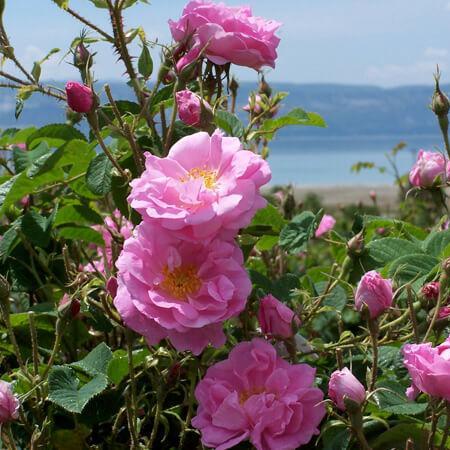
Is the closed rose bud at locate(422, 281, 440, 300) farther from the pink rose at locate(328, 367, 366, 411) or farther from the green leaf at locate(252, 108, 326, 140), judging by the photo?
the green leaf at locate(252, 108, 326, 140)

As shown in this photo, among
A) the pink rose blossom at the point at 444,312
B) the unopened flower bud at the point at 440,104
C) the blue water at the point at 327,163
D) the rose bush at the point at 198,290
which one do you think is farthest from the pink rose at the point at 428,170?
the blue water at the point at 327,163

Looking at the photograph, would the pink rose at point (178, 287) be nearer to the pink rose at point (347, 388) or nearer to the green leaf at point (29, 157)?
the pink rose at point (347, 388)

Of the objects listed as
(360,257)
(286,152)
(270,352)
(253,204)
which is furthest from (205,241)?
(286,152)

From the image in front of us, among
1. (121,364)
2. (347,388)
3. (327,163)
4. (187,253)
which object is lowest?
(327,163)

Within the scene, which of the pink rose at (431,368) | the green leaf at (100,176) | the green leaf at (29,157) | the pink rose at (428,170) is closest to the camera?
the pink rose at (431,368)

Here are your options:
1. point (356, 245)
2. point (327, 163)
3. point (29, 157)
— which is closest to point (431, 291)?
point (356, 245)

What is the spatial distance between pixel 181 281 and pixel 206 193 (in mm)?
101

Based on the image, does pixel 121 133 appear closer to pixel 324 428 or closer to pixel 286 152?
pixel 324 428

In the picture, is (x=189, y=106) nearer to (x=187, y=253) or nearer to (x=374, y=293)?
(x=187, y=253)

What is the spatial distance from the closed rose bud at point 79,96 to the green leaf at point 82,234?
0.44 meters

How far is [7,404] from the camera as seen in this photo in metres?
0.96

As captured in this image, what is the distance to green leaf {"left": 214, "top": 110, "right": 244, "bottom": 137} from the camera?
1.23 m

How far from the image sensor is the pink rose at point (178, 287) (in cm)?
90

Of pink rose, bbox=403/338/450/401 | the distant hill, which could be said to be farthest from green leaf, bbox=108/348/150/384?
the distant hill
